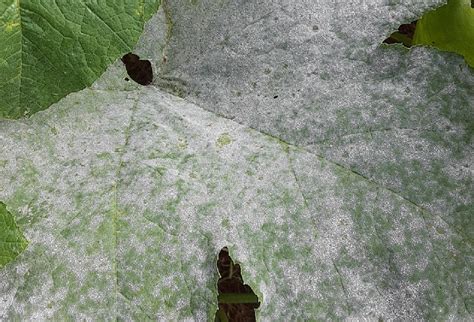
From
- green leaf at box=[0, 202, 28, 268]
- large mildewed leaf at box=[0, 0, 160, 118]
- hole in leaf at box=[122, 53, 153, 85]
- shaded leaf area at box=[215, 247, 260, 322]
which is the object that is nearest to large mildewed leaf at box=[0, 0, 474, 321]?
green leaf at box=[0, 202, 28, 268]

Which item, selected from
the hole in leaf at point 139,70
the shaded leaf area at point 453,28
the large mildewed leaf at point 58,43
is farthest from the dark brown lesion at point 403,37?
the large mildewed leaf at point 58,43

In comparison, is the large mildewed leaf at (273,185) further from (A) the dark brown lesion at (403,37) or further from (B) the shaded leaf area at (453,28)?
(A) the dark brown lesion at (403,37)

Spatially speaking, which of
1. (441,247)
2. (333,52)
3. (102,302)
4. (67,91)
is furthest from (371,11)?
(102,302)

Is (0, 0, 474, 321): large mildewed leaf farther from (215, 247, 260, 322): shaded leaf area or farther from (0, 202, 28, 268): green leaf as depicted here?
(215, 247, 260, 322): shaded leaf area

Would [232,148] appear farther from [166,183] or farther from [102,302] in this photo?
[102,302]

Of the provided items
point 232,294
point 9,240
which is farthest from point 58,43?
point 232,294

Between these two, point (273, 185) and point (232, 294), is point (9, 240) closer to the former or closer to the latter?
point (273, 185)
